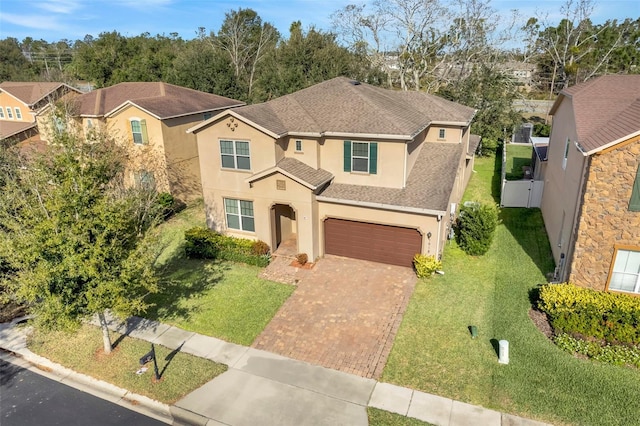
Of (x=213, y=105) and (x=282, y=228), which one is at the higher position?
(x=213, y=105)

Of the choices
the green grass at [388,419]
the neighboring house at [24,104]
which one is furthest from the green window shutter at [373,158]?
the neighboring house at [24,104]

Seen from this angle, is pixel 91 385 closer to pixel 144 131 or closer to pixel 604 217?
pixel 604 217

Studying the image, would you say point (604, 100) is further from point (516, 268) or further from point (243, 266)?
point (243, 266)

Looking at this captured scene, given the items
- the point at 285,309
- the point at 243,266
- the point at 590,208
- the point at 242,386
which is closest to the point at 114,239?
the point at 242,386

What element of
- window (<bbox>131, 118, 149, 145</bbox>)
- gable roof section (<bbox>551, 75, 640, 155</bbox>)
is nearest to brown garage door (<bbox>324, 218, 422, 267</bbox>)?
gable roof section (<bbox>551, 75, 640, 155</bbox>)

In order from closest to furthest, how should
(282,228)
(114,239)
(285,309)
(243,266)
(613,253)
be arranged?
(114,239) → (613,253) → (285,309) → (243,266) → (282,228)

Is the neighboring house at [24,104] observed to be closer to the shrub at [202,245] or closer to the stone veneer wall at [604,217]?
the shrub at [202,245]
